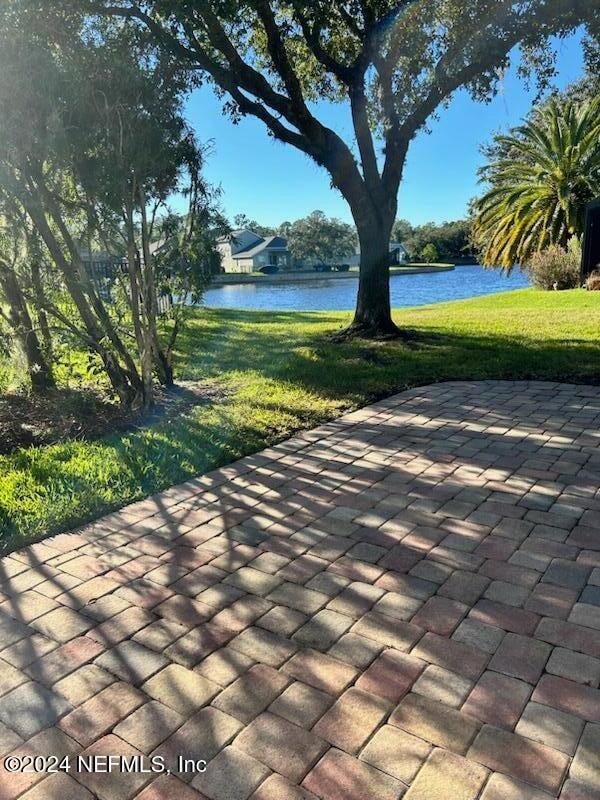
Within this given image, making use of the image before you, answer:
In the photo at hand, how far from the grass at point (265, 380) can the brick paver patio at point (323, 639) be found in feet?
1.16

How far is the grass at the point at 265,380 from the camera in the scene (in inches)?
144

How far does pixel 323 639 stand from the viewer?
2.20 m

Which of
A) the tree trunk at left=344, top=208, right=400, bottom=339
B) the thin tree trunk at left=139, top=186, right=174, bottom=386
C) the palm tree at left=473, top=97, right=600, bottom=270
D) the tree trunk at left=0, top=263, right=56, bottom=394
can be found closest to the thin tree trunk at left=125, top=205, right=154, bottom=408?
the thin tree trunk at left=139, top=186, right=174, bottom=386

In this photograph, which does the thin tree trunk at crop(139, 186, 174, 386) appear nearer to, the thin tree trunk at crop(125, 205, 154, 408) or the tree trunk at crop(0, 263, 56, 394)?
the thin tree trunk at crop(125, 205, 154, 408)

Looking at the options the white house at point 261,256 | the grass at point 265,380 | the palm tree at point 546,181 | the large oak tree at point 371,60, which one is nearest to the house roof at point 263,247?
the white house at point 261,256

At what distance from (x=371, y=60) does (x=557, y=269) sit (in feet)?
41.9

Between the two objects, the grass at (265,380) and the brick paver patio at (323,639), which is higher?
the grass at (265,380)

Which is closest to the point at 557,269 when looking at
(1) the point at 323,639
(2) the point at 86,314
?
(2) the point at 86,314

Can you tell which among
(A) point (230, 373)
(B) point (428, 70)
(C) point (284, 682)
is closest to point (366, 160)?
(B) point (428, 70)

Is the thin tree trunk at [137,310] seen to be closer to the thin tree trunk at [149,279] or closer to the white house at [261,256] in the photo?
the thin tree trunk at [149,279]

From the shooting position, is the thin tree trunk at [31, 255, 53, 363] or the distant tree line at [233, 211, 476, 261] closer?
the thin tree trunk at [31, 255, 53, 363]

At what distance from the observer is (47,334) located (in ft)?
18.0

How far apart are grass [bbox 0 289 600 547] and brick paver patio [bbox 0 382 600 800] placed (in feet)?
1.16

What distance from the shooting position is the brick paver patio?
1.66 metres
